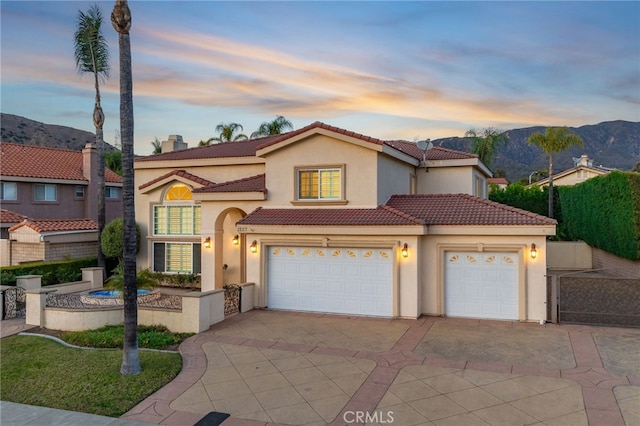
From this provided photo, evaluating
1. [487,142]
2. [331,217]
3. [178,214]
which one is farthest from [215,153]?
[487,142]

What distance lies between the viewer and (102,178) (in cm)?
2153

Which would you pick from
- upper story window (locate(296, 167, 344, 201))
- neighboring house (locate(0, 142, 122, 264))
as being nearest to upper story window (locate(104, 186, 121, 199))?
neighboring house (locate(0, 142, 122, 264))

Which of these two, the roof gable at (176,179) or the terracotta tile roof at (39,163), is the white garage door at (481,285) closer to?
the roof gable at (176,179)

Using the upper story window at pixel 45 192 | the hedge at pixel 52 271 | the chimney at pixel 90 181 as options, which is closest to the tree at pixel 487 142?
the chimney at pixel 90 181

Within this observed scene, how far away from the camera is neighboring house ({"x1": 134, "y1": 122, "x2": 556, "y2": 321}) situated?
44.3 feet

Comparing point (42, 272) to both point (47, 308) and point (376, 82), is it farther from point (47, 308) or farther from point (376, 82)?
point (376, 82)

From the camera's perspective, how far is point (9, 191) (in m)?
26.8

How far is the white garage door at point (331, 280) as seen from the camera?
46.5 ft

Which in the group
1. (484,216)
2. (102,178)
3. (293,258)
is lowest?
(293,258)

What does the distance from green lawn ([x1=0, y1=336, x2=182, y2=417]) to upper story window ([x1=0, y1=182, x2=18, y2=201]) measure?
64.2 ft

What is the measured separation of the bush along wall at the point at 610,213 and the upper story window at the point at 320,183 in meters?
13.1

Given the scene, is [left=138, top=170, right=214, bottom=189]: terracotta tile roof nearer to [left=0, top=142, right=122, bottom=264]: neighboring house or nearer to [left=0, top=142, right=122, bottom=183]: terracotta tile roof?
[left=0, top=142, right=122, bottom=264]: neighboring house

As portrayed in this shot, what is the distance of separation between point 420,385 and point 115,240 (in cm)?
1662

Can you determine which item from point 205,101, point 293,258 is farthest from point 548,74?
point 205,101
